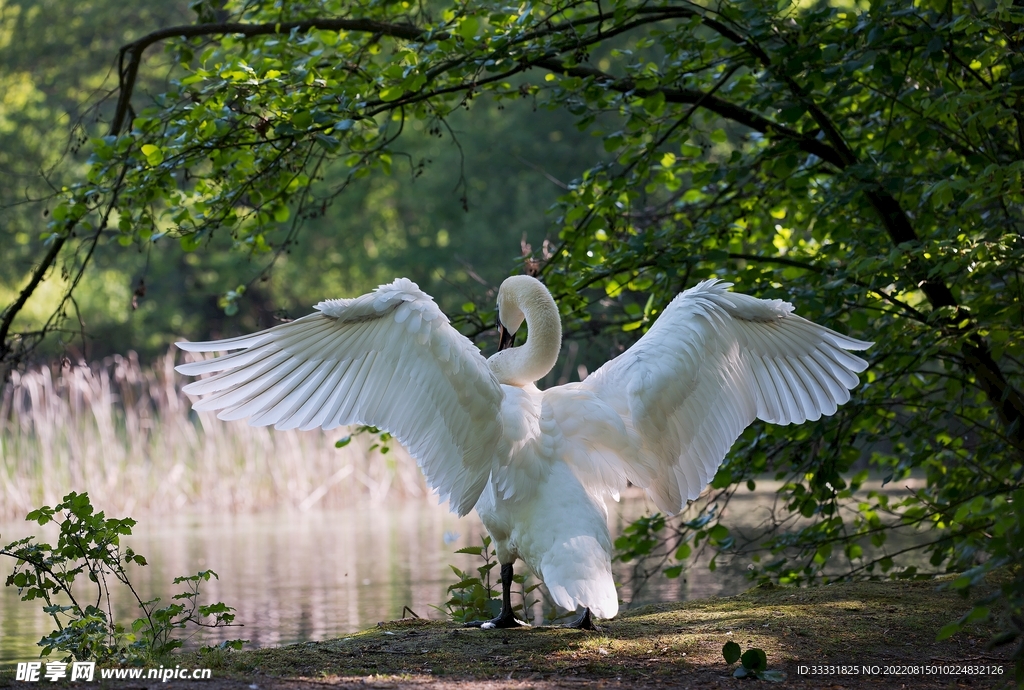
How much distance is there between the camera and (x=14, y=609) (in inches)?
246

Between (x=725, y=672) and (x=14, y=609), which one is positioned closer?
(x=725, y=672)

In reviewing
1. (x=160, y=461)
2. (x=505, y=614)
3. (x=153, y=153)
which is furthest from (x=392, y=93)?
(x=160, y=461)

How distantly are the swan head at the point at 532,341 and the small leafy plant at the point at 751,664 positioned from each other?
1402mm

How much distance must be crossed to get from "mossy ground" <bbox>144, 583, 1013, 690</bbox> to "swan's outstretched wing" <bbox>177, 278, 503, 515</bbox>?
1.88 feet

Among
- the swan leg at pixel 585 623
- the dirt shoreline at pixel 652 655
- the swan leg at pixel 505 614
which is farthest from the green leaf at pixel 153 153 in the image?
the swan leg at pixel 585 623

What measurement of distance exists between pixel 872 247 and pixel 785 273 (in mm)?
720

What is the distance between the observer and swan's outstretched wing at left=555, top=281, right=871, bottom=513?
3.96 meters

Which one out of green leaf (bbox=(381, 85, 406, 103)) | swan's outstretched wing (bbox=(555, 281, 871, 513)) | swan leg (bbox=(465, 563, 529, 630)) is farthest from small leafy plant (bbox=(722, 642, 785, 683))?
green leaf (bbox=(381, 85, 406, 103))

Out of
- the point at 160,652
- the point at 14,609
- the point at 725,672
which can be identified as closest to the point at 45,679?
the point at 160,652

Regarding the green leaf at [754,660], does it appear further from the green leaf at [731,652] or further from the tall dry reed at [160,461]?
the tall dry reed at [160,461]

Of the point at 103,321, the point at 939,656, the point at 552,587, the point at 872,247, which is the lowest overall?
the point at 939,656

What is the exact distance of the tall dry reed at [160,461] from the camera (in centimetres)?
1043

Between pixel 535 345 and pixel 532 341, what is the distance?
0.02 metres

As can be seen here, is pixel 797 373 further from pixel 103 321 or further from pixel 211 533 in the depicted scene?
pixel 103 321
